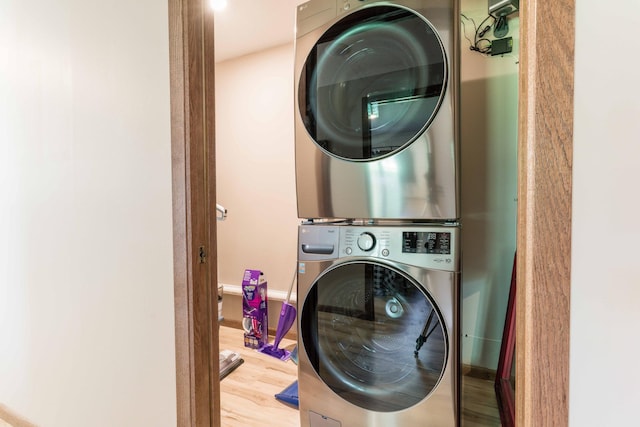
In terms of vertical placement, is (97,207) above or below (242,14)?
below

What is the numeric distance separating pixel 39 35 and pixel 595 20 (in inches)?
71.4

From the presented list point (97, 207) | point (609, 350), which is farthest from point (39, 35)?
point (609, 350)

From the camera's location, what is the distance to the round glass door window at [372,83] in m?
1.04

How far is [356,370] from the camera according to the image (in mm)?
1149

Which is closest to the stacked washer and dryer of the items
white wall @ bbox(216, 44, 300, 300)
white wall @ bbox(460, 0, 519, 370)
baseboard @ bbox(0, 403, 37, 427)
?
white wall @ bbox(460, 0, 519, 370)

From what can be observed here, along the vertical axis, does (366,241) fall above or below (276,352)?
above

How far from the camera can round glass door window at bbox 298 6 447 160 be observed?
104cm

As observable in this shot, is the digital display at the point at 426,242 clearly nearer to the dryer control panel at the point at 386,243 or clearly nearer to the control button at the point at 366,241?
the dryer control panel at the point at 386,243

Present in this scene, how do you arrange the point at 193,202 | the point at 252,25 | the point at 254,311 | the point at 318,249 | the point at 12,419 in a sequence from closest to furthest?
the point at 193,202 → the point at 318,249 → the point at 12,419 → the point at 252,25 → the point at 254,311

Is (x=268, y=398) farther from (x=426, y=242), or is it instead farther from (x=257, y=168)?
(x=257, y=168)

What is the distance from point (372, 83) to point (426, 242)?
2.01ft

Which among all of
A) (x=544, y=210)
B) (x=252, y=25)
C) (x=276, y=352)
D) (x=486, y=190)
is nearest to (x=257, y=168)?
(x=252, y=25)

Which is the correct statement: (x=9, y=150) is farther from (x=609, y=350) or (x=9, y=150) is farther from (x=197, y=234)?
(x=609, y=350)

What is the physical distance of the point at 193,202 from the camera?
37.0 inches
